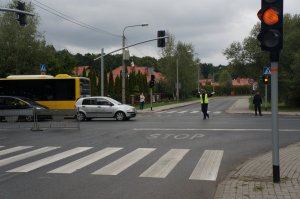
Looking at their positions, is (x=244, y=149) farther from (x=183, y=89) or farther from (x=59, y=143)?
(x=183, y=89)

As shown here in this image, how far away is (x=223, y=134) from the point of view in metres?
18.7

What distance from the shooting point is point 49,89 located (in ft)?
108

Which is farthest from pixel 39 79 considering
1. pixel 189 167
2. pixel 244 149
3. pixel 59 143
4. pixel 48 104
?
pixel 189 167

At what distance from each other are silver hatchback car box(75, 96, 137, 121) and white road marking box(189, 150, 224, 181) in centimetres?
1510

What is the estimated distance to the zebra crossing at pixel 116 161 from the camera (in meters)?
9.89

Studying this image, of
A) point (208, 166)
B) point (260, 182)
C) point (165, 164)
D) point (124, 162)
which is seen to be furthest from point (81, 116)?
point (260, 182)

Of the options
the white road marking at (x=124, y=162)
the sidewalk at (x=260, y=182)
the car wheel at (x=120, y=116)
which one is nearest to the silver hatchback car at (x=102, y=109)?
the car wheel at (x=120, y=116)

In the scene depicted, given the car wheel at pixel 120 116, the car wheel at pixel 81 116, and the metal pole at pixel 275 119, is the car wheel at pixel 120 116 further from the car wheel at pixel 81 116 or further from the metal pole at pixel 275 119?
the metal pole at pixel 275 119

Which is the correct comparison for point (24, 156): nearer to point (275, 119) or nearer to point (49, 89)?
point (275, 119)

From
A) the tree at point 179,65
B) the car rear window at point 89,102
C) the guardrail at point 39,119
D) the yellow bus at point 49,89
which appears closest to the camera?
the guardrail at point 39,119

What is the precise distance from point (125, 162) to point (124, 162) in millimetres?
→ 25

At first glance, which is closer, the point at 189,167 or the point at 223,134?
the point at 189,167

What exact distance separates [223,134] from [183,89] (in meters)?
67.7

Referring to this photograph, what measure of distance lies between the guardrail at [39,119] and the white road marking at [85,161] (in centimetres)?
856
